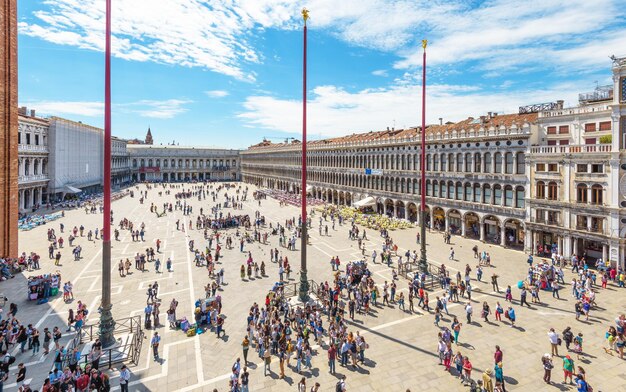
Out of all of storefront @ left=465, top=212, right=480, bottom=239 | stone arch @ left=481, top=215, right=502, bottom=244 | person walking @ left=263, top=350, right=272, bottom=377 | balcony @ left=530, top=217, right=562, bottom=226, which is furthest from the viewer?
storefront @ left=465, top=212, right=480, bottom=239

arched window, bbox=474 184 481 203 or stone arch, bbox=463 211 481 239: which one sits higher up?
arched window, bbox=474 184 481 203

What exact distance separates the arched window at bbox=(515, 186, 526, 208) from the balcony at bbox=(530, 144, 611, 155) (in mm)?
3823

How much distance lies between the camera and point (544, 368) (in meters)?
14.1

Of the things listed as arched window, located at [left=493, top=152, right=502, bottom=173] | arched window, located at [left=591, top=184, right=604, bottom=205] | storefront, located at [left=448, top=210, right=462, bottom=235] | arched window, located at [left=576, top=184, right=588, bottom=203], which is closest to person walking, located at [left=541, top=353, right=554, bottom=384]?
arched window, located at [left=591, top=184, right=604, bottom=205]

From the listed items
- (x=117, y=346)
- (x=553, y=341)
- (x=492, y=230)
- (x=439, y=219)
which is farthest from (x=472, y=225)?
(x=117, y=346)

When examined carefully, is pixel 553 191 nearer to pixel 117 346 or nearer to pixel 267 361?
pixel 267 361

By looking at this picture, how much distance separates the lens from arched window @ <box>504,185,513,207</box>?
35250mm

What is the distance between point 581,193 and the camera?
29.2 metres

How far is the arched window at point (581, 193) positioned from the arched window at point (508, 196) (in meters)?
6.24

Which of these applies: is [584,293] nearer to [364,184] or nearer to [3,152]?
[364,184]

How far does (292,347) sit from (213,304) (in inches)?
226

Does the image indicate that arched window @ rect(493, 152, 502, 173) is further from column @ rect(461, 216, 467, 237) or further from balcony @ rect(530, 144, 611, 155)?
column @ rect(461, 216, 467, 237)

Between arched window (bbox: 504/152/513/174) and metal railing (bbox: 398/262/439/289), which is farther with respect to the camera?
arched window (bbox: 504/152/513/174)

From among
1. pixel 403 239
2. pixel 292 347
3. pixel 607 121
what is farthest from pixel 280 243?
pixel 607 121
